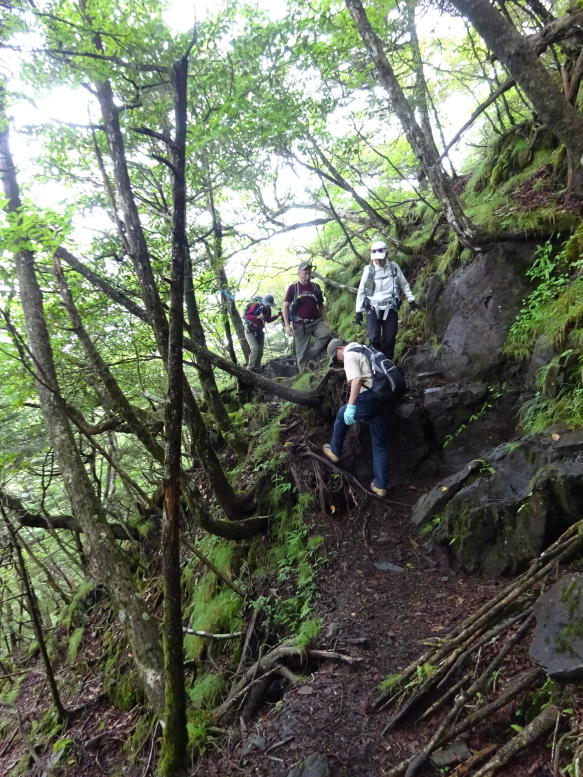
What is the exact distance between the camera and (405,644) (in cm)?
440

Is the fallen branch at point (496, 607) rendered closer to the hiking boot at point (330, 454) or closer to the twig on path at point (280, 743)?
the twig on path at point (280, 743)

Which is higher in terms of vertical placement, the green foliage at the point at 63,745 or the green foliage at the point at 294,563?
the green foliage at the point at 294,563

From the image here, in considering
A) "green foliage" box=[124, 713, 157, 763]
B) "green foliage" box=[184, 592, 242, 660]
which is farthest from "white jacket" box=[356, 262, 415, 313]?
"green foliage" box=[124, 713, 157, 763]

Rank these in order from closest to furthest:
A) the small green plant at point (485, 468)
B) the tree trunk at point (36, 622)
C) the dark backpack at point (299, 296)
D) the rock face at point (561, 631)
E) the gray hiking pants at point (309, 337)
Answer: the rock face at point (561, 631), the small green plant at point (485, 468), the tree trunk at point (36, 622), the dark backpack at point (299, 296), the gray hiking pants at point (309, 337)

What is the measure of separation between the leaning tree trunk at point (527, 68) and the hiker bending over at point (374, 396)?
3747mm

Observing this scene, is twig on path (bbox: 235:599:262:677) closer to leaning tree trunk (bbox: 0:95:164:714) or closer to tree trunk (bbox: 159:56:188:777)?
leaning tree trunk (bbox: 0:95:164:714)

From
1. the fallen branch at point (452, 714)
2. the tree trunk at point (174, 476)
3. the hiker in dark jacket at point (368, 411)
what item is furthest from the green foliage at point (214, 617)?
the fallen branch at point (452, 714)

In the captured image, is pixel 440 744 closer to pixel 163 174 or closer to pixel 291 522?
pixel 291 522

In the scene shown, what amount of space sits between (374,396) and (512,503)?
7.72 ft

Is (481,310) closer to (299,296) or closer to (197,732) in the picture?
(299,296)

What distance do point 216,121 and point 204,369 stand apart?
424cm

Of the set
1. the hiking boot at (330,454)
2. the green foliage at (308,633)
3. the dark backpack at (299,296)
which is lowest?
the green foliage at (308,633)

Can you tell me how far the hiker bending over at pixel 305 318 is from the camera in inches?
384

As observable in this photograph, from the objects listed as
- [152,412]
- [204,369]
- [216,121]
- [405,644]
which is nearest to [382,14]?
[216,121]
